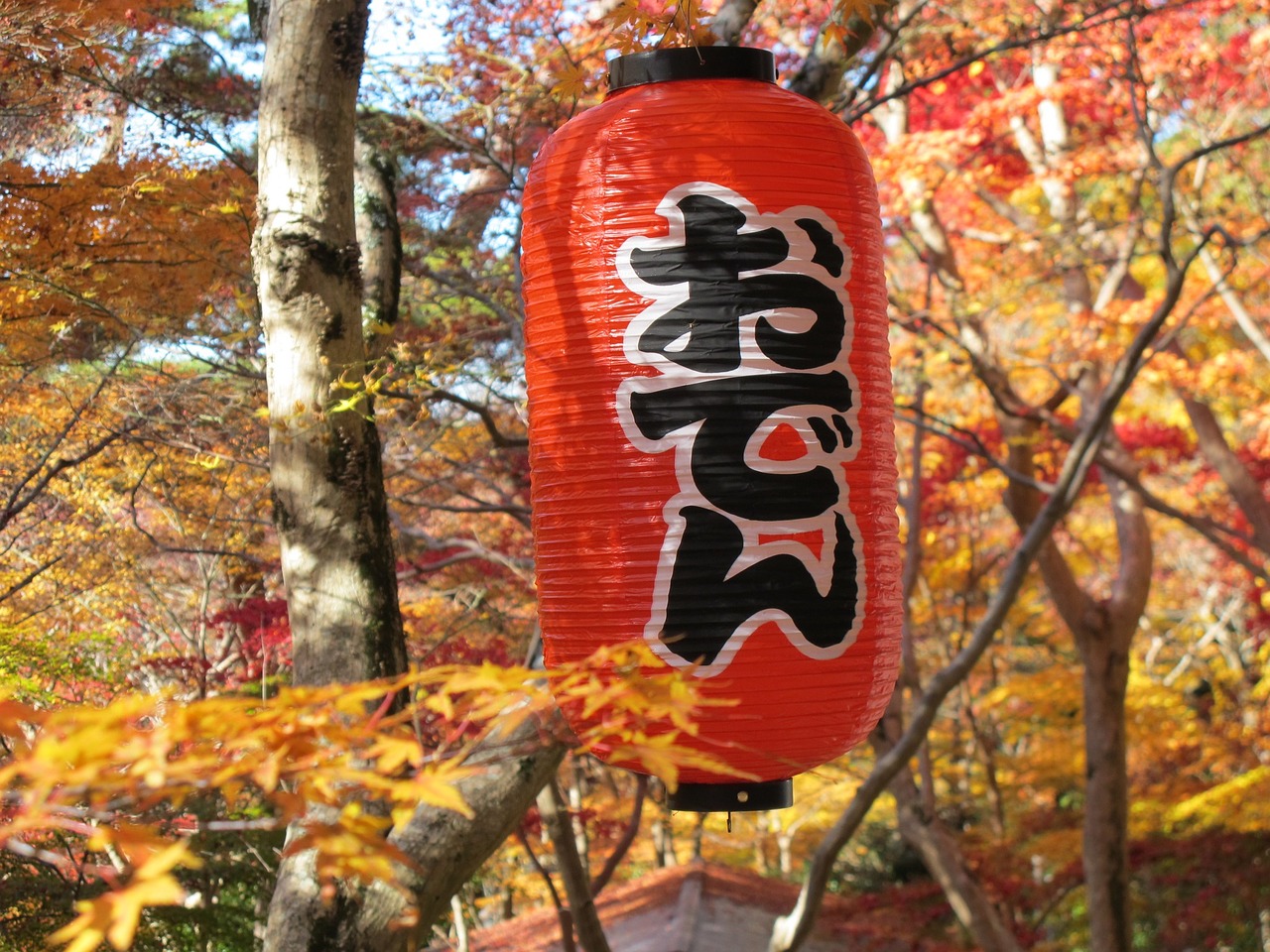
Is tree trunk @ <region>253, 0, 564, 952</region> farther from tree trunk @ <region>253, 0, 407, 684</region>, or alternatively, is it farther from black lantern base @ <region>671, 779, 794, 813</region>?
black lantern base @ <region>671, 779, 794, 813</region>

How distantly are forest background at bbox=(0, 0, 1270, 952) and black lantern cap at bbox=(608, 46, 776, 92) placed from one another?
18cm

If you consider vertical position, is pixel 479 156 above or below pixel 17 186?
above

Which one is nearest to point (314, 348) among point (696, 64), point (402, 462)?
point (696, 64)

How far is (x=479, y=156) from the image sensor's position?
19.2 ft

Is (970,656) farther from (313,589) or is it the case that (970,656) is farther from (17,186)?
(17,186)

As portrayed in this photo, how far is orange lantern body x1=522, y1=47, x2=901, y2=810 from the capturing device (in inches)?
97.6

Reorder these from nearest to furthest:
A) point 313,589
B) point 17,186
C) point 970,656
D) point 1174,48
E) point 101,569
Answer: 1. point 313,589
2. point 17,186
3. point 101,569
4. point 970,656
5. point 1174,48

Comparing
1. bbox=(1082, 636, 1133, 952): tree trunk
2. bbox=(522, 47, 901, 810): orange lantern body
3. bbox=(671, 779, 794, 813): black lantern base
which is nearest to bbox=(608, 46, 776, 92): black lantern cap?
bbox=(522, 47, 901, 810): orange lantern body

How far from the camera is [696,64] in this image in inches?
108

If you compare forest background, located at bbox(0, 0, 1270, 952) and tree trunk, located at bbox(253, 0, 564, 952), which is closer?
forest background, located at bbox(0, 0, 1270, 952)

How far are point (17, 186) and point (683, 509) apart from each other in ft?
9.89

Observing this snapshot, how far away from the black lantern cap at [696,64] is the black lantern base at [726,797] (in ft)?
5.40

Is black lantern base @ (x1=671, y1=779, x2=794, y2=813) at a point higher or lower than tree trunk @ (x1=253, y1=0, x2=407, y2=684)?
lower

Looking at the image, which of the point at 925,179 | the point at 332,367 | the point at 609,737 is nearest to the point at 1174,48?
the point at 925,179
